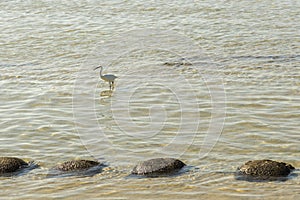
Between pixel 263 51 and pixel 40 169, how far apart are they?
698cm

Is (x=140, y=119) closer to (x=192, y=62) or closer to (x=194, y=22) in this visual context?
(x=192, y=62)

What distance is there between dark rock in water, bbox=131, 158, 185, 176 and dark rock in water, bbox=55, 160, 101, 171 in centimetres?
60

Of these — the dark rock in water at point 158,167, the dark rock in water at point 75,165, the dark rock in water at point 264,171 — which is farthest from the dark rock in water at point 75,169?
the dark rock in water at point 264,171

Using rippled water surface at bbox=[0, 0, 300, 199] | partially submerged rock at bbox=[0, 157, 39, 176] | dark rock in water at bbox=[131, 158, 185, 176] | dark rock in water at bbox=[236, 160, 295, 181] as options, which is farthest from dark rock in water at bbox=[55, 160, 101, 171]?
dark rock in water at bbox=[236, 160, 295, 181]

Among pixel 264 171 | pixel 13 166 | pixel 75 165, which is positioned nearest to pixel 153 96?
pixel 75 165

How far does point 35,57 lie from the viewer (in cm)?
1430

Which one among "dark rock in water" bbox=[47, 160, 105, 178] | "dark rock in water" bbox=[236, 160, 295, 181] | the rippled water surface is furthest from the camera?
"dark rock in water" bbox=[47, 160, 105, 178]

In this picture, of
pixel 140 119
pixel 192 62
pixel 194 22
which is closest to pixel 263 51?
pixel 192 62

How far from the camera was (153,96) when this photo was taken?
11.5 metres

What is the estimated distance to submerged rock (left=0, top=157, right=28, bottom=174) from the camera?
8117 millimetres

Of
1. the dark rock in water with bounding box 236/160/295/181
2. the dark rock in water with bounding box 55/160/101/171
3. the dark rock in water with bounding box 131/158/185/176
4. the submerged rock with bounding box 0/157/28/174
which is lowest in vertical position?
the dark rock in water with bounding box 236/160/295/181

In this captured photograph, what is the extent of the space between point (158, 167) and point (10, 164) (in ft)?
6.02

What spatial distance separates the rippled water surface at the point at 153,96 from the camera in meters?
7.91

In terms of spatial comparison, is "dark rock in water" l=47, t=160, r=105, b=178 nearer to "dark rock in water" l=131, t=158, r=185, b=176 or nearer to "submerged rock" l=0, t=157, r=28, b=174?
"submerged rock" l=0, t=157, r=28, b=174
